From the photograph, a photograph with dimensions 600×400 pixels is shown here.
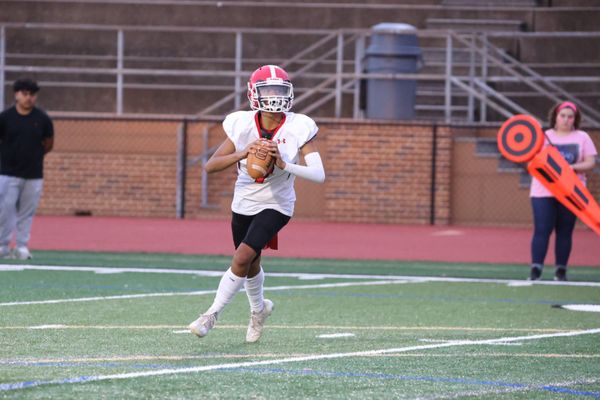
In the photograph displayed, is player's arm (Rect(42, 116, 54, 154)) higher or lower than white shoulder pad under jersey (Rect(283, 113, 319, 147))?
lower

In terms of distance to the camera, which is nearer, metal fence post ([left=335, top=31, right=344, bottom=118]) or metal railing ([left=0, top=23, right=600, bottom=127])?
metal fence post ([left=335, top=31, right=344, bottom=118])

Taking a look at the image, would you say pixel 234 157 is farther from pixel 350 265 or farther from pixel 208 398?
pixel 350 265

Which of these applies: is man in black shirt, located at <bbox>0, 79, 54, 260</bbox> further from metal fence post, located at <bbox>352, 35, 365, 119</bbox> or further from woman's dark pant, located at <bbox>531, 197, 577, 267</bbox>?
metal fence post, located at <bbox>352, 35, 365, 119</bbox>

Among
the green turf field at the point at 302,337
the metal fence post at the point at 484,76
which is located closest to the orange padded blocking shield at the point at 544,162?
the green turf field at the point at 302,337

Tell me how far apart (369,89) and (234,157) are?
15.1 metres

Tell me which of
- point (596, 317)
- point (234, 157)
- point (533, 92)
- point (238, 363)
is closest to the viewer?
point (238, 363)

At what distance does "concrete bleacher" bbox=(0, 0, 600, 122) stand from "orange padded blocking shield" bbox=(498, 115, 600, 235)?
13710 mm

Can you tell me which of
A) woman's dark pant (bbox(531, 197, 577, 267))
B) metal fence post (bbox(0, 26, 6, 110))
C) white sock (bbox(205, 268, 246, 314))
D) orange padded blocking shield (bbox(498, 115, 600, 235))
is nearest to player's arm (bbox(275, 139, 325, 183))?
white sock (bbox(205, 268, 246, 314))

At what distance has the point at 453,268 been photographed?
1560 centimetres

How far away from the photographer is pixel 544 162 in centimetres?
1090

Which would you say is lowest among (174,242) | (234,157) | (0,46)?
(174,242)

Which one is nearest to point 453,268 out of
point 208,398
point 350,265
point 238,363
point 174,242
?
point 350,265

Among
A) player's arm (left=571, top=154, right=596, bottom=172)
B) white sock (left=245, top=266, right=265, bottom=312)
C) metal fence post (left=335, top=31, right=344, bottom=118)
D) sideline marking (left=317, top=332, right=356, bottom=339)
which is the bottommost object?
sideline marking (left=317, top=332, right=356, bottom=339)

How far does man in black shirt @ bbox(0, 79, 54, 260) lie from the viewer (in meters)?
14.5
